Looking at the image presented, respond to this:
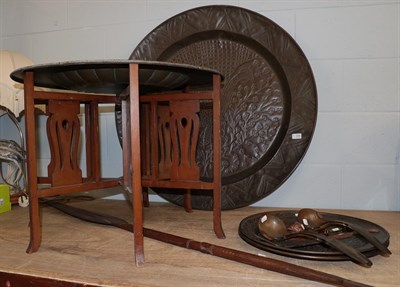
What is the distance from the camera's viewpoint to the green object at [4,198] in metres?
1.22

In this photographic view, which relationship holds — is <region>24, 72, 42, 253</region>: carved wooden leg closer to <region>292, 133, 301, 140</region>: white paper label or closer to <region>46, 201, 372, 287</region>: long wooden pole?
<region>46, 201, 372, 287</region>: long wooden pole

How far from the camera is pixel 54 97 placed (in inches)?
34.4

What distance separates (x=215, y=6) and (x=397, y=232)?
0.97m

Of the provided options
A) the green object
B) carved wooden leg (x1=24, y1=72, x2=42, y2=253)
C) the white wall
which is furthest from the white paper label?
the green object

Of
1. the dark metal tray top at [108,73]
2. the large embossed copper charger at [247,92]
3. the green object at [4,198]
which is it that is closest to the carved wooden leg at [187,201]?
the large embossed copper charger at [247,92]

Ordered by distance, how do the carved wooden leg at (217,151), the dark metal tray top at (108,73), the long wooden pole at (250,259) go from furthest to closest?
the carved wooden leg at (217,151), the dark metal tray top at (108,73), the long wooden pole at (250,259)

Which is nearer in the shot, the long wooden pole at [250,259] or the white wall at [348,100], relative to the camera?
the long wooden pole at [250,259]

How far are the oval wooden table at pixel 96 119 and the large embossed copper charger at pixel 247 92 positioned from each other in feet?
0.88

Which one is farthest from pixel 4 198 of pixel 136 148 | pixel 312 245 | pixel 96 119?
pixel 312 245

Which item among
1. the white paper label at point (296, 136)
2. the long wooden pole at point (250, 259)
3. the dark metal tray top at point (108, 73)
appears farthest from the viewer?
the white paper label at point (296, 136)

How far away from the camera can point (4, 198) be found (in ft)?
4.05

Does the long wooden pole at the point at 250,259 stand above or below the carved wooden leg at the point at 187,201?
below

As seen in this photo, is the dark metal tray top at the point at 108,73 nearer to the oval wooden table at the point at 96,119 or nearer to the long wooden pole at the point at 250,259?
the oval wooden table at the point at 96,119

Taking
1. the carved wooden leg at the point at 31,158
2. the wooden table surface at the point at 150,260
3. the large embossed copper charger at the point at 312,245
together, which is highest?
the carved wooden leg at the point at 31,158
